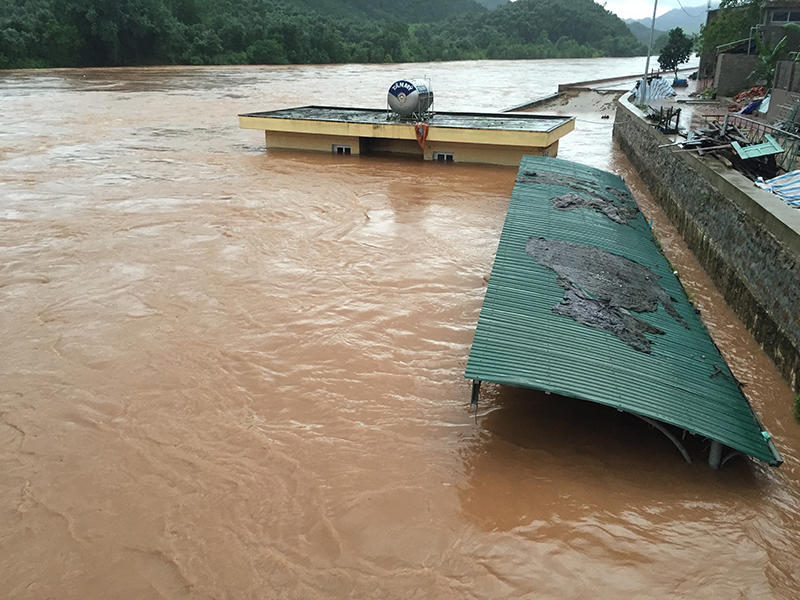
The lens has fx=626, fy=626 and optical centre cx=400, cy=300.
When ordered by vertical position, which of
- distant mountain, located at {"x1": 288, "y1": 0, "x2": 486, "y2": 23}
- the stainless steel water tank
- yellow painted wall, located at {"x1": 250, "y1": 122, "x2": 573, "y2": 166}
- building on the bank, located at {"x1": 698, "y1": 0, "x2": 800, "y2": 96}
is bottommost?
yellow painted wall, located at {"x1": 250, "y1": 122, "x2": 573, "y2": 166}

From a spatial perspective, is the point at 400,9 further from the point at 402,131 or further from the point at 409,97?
the point at 402,131

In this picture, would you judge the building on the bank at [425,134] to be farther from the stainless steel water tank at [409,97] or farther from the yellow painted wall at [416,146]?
the stainless steel water tank at [409,97]

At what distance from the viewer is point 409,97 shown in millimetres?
17969

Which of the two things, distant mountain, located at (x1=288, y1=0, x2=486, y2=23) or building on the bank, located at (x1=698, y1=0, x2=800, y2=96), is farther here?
distant mountain, located at (x1=288, y1=0, x2=486, y2=23)

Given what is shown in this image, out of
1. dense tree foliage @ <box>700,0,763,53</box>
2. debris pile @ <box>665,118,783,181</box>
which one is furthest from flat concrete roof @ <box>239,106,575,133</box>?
dense tree foliage @ <box>700,0,763,53</box>

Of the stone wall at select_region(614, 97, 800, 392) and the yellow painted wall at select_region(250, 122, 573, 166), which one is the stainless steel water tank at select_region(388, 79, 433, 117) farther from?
the stone wall at select_region(614, 97, 800, 392)

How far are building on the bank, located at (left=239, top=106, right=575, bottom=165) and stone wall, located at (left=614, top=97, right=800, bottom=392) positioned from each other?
4283mm

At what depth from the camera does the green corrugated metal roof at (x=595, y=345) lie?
5.52m

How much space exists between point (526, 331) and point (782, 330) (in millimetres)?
3498

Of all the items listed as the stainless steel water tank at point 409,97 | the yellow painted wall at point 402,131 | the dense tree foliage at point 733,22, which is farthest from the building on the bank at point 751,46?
the stainless steel water tank at point 409,97

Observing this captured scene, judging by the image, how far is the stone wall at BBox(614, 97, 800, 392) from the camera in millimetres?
7445

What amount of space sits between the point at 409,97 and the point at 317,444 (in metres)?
13.9

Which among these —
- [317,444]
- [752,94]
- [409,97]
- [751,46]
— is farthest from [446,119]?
[751,46]

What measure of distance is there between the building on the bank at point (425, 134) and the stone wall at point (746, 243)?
14.1 feet
